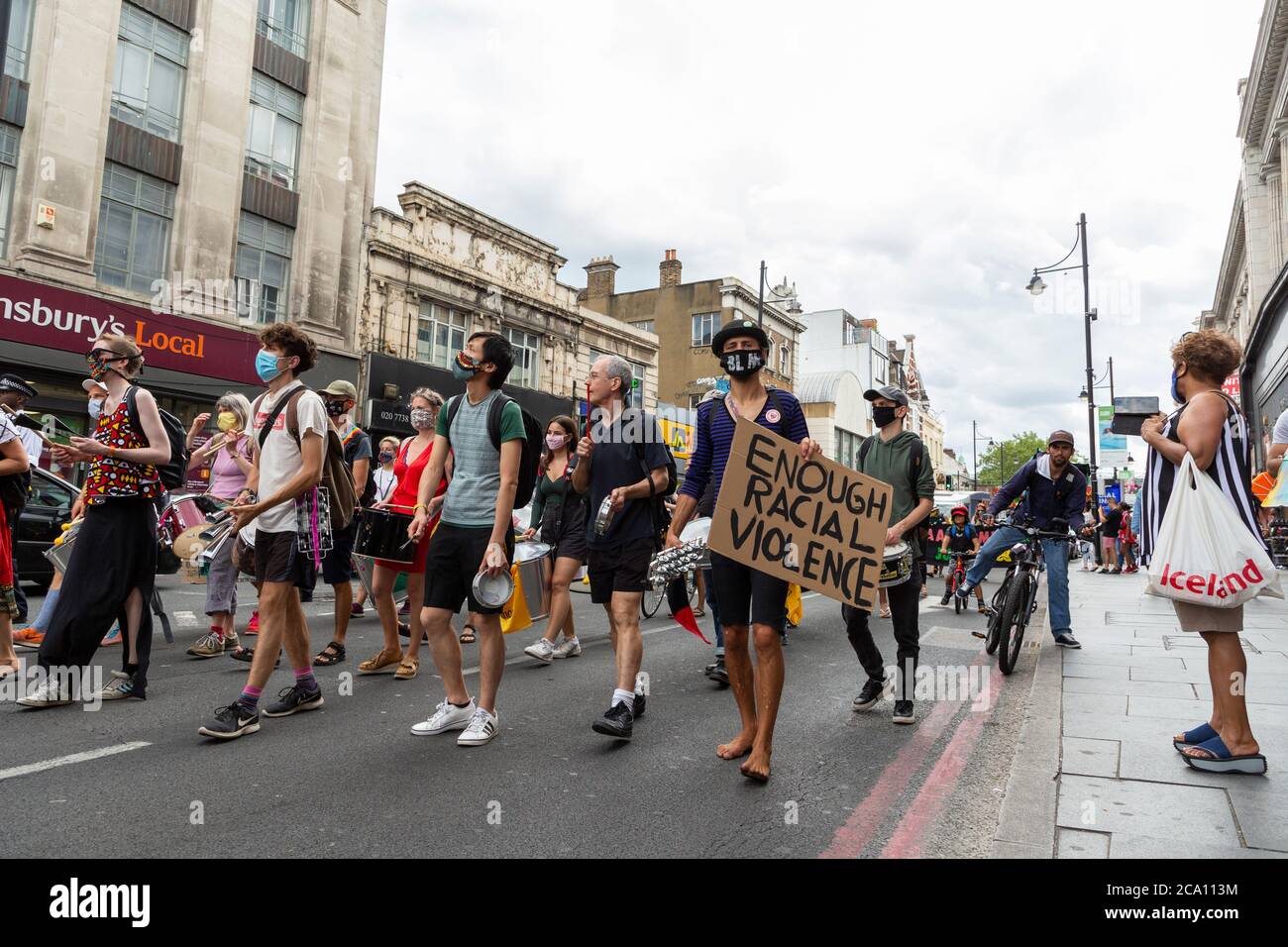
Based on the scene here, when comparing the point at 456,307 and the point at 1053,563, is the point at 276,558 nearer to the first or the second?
the point at 1053,563

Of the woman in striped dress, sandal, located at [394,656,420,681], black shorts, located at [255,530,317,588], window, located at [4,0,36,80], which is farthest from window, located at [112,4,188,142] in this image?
the woman in striped dress

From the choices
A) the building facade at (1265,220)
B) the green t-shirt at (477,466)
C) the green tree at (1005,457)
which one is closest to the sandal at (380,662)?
the green t-shirt at (477,466)

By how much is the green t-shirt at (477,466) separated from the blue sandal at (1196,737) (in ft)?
11.4

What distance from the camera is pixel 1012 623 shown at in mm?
6457

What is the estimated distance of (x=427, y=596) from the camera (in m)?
4.32

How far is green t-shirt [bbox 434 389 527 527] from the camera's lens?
4.36 meters

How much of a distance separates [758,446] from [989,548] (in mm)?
4424

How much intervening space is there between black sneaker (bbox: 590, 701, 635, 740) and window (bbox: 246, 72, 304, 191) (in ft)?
66.5

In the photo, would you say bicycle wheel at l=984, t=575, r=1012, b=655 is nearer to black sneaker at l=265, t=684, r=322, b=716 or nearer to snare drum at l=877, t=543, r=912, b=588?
snare drum at l=877, t=543, r=912, b=588

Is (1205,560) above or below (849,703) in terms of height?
above

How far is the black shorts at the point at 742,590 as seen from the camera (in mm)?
3889
